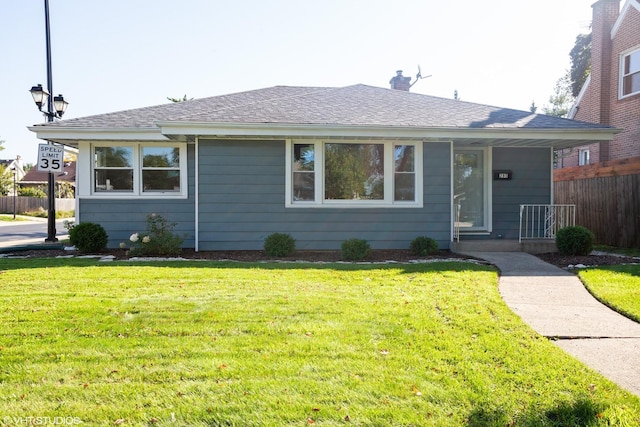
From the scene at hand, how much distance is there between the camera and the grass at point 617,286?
200 inches

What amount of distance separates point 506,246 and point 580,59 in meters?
32.3

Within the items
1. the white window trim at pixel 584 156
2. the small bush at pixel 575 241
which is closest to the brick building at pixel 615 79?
the white window trim at pixel 584 156

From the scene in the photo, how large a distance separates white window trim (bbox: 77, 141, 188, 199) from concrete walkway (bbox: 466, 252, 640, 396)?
7.07m

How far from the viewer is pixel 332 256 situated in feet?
30.6

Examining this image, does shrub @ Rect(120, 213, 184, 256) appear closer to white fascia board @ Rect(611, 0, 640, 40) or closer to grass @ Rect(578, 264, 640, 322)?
grass @ Rect(578, 264, 640, 322)

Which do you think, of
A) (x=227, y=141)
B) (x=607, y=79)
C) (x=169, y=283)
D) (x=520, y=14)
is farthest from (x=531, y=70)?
(x=169, y=283)

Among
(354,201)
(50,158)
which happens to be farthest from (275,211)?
(50,158)

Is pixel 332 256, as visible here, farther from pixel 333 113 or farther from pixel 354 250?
pixel 333 113

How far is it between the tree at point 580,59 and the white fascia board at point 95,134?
34795mm

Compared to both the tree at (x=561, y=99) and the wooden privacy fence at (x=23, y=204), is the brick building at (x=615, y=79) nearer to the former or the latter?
the tree at (x=561, y=99)

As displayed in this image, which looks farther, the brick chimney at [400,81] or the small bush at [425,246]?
the brick chimney at [400,81]

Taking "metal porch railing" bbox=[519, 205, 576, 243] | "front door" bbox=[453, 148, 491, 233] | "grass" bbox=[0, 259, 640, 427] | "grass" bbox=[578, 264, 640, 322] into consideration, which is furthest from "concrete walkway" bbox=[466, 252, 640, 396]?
"front door" bbox=[453, 148, 491, 233]

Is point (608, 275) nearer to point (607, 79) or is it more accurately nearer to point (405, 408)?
point (405, 408)

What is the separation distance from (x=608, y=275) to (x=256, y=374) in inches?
238
